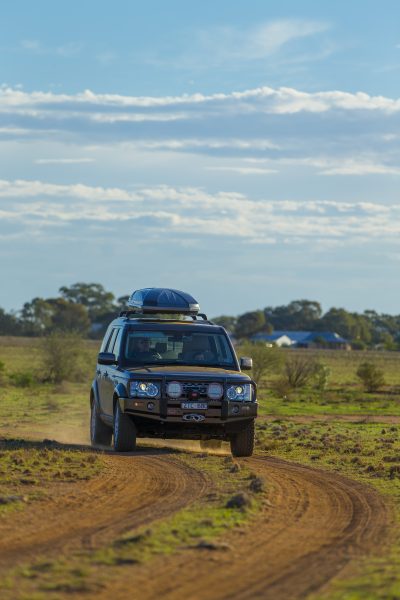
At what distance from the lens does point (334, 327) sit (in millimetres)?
179750

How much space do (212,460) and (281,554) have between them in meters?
8.03

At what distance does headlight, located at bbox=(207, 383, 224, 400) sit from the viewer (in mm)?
16672

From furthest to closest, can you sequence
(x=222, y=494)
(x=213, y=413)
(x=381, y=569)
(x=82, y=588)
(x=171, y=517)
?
1. (x=213, y=413)
2. (x=222, y=494)
3. (x=171, y=517)
4. (x=381, y=569)
5. (x=82, y=588)

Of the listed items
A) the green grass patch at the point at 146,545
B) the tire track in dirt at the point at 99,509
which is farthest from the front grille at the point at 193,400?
the green grass patch at the point at 146,545

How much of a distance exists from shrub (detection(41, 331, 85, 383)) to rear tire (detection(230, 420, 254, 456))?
1278 inches

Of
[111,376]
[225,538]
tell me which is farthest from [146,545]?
[111,376]

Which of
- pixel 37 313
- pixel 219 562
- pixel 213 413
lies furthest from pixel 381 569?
pixel 37 313

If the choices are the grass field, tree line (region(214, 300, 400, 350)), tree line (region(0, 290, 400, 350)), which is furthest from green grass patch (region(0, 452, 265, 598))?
tree line (region(214, 300, 400, 350))

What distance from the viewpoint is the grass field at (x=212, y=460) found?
798 centimetres

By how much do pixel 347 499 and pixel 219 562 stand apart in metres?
4.54

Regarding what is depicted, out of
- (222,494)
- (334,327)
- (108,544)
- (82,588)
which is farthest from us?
(334,327)

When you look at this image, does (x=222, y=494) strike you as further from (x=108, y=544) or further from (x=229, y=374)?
(x=229, y=374)

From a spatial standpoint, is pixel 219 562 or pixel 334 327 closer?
pixel 219 562

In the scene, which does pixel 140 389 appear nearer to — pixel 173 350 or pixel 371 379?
pixel 173 350
